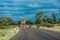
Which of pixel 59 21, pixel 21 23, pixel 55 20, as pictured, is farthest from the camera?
pixel 55 20

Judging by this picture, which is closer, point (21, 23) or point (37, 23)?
point (21, 23)

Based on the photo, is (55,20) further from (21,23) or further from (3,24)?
(3,24)

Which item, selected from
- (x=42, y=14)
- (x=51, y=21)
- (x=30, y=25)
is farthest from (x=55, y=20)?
(x=42, y=14)

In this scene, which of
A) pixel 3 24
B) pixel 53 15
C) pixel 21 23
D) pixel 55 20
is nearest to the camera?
pixel 3 24

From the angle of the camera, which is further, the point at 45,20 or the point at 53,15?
the point at 53,15

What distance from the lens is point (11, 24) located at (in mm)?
102312

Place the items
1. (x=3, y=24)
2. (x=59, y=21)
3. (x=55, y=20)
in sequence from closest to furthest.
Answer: (x=3, y=24) → (x=59, y=21) → (x=55, y=20)

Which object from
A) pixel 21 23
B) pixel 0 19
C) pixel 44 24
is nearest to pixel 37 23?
pixel 44 24

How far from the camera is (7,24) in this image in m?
96.8

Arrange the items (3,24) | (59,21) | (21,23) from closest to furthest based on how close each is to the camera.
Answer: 1. (3,24)
2. (21,23)
3. (59,21)

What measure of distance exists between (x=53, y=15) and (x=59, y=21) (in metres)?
20.7

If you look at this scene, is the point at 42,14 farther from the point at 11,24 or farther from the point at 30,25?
the point at 11,24

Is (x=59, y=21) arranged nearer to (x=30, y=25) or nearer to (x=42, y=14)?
(x=30, y=25)

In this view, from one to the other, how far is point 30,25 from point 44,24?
31.5 ft
